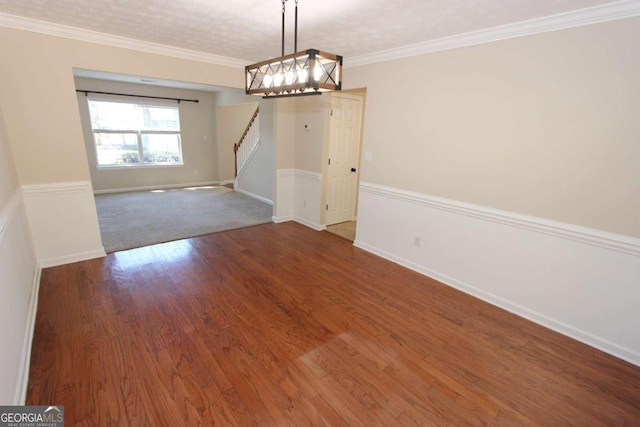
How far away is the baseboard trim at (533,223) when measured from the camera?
2156 mm

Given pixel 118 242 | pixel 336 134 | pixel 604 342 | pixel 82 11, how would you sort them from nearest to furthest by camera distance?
pixel 604 342 → pixel 82 11 → pixel 118 242 → pixel 336 134

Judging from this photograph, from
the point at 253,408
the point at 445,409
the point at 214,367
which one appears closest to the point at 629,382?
the point at 445,409

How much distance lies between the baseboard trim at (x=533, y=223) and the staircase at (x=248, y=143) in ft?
13.9

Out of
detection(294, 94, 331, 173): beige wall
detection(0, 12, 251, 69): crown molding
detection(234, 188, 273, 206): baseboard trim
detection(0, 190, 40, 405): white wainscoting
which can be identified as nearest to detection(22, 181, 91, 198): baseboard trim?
detection(0, 190, 40, 405): white wainscoting

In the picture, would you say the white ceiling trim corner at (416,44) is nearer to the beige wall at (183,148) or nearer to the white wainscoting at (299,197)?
the white wainscoting at (299,197)

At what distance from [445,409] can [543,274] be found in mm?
1560

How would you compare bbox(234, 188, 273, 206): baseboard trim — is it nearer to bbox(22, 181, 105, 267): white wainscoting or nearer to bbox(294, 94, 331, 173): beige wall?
bbox(294, 94, 331, 173): beige wall

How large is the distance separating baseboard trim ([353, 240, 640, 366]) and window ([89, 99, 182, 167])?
6.62 meters

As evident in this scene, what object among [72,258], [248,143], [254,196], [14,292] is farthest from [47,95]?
[248,143]

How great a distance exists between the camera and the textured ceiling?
214 cm

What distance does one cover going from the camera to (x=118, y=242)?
13.2 feet

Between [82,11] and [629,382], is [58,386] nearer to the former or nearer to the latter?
[82,11]

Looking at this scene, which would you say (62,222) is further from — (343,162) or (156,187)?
(156,187)

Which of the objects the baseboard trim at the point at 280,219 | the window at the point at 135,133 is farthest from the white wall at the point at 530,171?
the window at the point at 135,133
